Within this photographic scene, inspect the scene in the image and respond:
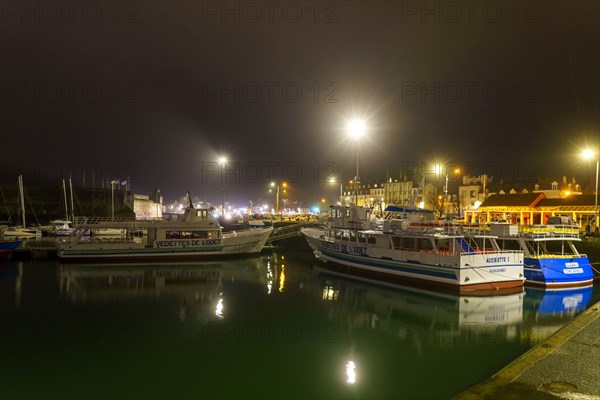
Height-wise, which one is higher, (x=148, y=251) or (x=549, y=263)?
(x=549, y=263)

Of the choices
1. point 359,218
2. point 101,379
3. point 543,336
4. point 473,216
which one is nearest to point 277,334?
point 101,379

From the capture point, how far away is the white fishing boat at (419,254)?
82.4 ft

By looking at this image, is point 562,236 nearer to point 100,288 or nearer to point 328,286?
point 328,286

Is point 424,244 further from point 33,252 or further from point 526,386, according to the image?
point 33,252

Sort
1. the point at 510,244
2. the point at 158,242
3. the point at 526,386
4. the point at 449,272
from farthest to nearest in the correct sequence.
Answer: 1. the point at 158,242
2. the point at 510,244
3. the point at 449,272
4. the point at 526,386

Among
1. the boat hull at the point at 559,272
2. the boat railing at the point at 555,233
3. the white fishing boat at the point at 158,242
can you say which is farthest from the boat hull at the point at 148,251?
the boat hull at the point at 559,272

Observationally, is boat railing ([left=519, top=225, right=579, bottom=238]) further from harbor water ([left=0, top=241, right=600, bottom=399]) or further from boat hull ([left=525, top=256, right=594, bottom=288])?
harbor water ([left=0, top=241, right=600, bottom=399])

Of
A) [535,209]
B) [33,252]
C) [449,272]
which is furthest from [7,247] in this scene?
[535,209]

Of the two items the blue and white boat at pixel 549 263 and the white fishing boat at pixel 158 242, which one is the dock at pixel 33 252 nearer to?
the white fishing boat at pixel 158 242

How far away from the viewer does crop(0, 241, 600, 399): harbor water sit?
12.0 metres

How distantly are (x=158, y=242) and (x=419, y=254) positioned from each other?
79.5 ft

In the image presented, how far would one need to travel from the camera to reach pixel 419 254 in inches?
1067

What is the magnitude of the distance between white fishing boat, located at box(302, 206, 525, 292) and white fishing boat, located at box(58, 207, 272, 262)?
437 inches

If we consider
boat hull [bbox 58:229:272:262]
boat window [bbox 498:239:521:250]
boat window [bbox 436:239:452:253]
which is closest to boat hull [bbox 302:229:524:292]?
boat window [bbox 436:239:452:253]
